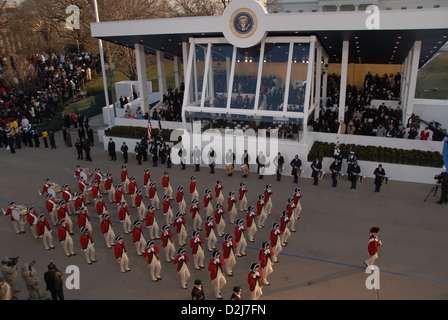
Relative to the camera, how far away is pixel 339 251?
11719mm

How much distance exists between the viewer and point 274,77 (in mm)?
19297

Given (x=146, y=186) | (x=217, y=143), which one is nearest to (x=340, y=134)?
(x=217, y=143)

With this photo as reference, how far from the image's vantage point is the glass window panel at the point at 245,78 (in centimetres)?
1956

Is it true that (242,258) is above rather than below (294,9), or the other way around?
below

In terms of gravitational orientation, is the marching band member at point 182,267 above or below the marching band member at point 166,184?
below

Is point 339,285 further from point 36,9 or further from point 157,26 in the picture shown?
point 36,9

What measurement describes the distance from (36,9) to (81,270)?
3456 cm

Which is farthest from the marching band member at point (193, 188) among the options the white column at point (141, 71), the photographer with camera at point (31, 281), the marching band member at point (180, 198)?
the white column at point (141, 71)

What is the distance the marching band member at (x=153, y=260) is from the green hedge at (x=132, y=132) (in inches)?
462

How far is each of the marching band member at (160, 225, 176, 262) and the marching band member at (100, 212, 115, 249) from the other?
2.06m

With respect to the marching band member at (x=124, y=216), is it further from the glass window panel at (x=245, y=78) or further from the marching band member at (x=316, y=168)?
the glass window panel at (x=245, y=78)

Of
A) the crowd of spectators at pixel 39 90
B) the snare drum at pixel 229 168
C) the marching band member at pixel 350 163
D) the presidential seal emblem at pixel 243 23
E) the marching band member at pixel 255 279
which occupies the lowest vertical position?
the marching band member at pixel 255 279
